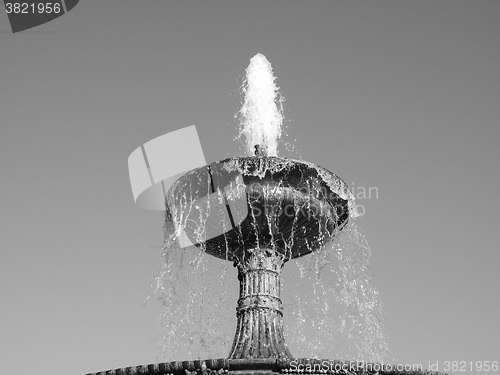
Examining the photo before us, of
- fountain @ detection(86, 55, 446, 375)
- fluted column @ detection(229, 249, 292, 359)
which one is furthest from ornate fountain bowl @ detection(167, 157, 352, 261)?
fluted column @ detection(229, 249, 292, 359)

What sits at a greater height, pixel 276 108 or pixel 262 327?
pixel 276 108

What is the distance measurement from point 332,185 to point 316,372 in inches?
116

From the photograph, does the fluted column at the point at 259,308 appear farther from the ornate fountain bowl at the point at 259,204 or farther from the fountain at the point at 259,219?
the ornate fountain bowl at the point at 259,204

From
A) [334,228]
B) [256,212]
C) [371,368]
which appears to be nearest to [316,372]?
[371,368]

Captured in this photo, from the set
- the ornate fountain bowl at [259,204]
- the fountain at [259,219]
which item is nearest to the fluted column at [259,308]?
the fountain at [259,219]

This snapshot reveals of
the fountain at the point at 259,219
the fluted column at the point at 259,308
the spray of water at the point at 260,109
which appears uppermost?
the spray of water at the point at 260,109

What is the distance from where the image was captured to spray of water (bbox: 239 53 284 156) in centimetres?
1098

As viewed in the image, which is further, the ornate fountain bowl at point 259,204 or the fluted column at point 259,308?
the ornate fountain bowl at point 259,204

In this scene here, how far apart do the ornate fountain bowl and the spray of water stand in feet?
5.83

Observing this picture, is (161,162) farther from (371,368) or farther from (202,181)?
(371,368)

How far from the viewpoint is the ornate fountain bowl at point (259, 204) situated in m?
8.38

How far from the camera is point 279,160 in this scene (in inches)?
328

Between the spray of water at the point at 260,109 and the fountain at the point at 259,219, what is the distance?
179cm

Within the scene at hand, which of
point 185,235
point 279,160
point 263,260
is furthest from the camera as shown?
point 185,235
